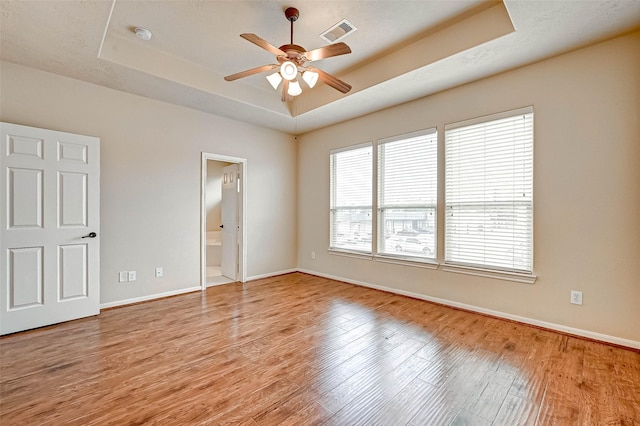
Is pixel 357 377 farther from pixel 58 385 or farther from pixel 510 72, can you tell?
pixel 510 72

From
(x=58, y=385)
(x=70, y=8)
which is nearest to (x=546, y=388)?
(x=58, y=385)

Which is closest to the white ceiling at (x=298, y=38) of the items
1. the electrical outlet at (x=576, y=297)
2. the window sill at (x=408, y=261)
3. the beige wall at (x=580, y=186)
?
the beige wall at (x=580, y=186)

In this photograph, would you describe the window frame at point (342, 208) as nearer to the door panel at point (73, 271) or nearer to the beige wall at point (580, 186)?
the beige wall at point (580, 186)

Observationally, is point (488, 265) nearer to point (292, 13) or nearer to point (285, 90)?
point (285, 90)

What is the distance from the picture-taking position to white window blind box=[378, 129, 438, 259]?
3830mm

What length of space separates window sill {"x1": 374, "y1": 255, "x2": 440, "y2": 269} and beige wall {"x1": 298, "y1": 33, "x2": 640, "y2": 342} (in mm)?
344

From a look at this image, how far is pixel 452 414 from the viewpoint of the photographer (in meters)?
1.70

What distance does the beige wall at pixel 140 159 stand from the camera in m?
3.18

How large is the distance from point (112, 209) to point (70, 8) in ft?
7.24

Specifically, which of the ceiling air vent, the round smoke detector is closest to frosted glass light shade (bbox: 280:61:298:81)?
the ceiling air vent

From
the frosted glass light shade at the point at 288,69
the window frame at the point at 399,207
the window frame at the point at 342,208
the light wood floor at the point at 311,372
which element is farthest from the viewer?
the window frame at the point at 342,208

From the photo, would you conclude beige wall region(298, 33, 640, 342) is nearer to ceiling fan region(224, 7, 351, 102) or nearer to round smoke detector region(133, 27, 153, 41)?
ceiling fan region(224, 7, 351, 102)

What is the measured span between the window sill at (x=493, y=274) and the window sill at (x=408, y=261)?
0.53 ft

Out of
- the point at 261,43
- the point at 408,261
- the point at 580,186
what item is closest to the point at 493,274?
the point at 408,261
